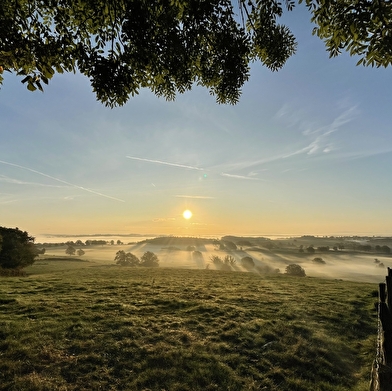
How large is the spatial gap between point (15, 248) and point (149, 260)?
87526mm

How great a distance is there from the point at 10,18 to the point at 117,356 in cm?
1061

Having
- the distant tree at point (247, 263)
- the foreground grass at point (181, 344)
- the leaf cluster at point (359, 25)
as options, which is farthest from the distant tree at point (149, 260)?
the leaf cluster at point (359, 25)

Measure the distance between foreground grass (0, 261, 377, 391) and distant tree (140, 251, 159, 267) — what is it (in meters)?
106

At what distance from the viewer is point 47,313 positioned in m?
13.0

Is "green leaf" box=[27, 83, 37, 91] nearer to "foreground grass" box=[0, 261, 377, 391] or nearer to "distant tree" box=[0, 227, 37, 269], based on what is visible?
"foreground grass" box=[0, 261, 377, 391]

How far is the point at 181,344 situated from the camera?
9.88 metres

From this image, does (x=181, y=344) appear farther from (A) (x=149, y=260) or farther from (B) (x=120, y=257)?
(A) (x=149, y=260)

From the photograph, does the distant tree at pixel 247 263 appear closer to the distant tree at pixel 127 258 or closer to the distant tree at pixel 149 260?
the distant tree at pixel 149 260

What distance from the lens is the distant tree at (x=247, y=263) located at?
133m

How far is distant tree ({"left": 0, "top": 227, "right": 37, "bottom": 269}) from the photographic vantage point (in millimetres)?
35469

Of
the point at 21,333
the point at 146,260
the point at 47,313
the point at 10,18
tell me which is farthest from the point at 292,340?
the point at 146,260

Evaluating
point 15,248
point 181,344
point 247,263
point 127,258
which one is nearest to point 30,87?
point 181,344

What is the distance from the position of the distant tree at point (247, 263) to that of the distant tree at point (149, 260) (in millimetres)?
50951

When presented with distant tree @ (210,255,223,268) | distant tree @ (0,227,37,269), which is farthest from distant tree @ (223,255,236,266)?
distant tree @ (0,227,37,269)
